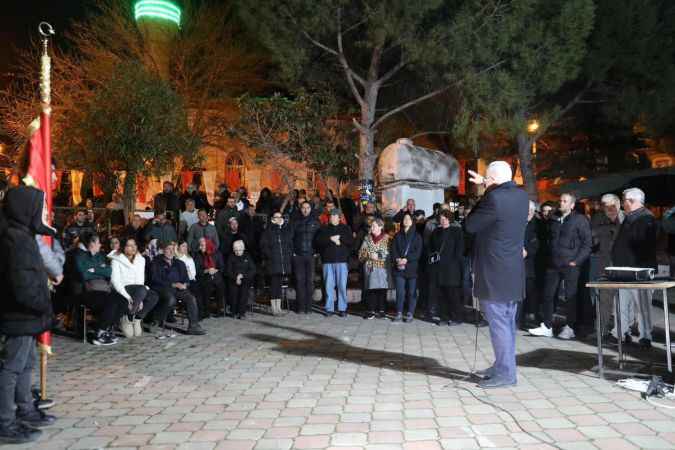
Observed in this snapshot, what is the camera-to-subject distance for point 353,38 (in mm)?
18781

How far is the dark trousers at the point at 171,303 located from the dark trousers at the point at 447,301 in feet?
12.7

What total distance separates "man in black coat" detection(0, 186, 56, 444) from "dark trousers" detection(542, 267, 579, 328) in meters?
6.62

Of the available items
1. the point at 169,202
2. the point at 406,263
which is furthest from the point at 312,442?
the point at 169,202

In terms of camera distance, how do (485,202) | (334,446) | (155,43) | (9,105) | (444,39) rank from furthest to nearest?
(155,43) → (9,105) → (444,39) → (485,202) → (334,446)

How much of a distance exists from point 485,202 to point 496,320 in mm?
1132

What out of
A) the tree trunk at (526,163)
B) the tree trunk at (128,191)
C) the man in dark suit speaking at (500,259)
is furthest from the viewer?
the tree trunk at (526,163)

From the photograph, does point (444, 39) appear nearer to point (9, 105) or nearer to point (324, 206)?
point (324, 206)

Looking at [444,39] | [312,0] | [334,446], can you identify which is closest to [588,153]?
[444,39]

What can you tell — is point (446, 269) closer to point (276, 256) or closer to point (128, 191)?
point (276, 256)

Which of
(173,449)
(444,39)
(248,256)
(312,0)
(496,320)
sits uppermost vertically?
(312,0)

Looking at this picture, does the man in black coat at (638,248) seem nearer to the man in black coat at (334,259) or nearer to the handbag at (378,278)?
the handbag at (378,278)

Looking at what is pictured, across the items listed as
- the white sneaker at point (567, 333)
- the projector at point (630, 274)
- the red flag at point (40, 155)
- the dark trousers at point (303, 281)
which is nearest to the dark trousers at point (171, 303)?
the dark trousers at point (303, 281)

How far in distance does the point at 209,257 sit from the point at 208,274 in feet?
1.03

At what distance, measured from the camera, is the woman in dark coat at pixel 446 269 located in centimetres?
984
